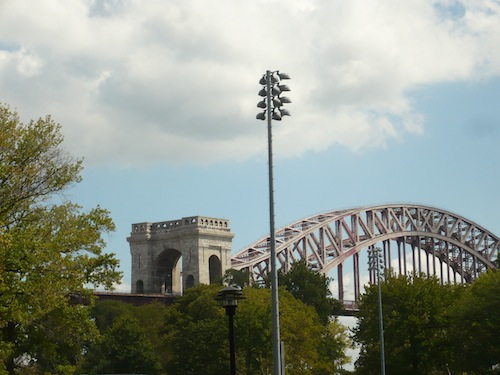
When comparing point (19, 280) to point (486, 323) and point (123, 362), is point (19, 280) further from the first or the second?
point (123, 362)

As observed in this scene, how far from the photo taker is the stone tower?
154m

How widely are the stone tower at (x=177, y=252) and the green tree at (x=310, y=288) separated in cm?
2351

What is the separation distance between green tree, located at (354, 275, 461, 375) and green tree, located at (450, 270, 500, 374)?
11.4 feet

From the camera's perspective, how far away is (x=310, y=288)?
129 meters

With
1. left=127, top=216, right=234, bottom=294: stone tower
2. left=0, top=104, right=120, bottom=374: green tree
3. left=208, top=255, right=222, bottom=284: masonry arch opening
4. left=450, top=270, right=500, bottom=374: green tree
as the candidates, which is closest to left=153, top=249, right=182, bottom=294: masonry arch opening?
left=127, top=216, right=234, bottom=294: stone tower

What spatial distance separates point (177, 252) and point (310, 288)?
36882 mm

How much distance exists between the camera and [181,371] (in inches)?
3888

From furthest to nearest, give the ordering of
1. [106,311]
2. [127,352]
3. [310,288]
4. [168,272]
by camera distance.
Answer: [168,272]
[106,311]
[310,288]
[127,352]

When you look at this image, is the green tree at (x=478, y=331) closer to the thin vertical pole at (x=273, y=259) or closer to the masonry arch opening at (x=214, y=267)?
the thin vertical pole at (x=273, y=259)

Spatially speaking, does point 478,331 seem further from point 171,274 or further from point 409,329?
point 171,274

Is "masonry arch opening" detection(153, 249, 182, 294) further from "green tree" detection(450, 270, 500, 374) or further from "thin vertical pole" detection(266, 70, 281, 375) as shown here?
"thin vertical pole" detection(266, 70, 281, 375)

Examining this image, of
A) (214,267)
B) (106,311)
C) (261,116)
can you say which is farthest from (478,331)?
(214,267)

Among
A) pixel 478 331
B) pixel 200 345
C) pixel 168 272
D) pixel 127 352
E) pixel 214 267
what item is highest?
pixel 214 267

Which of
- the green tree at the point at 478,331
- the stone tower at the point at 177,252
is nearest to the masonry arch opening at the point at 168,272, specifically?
the stone tower at the point at 177,252
